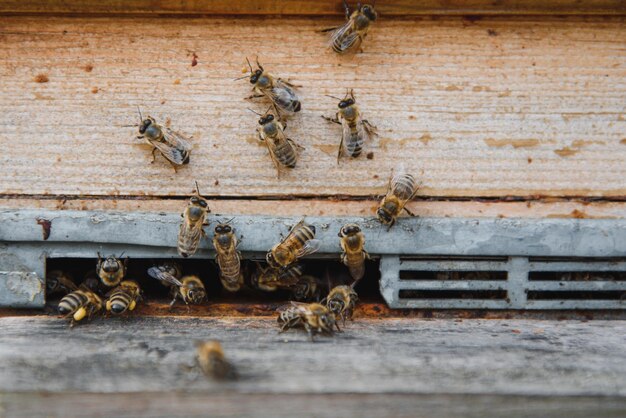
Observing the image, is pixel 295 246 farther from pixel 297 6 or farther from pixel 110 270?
pixel 297 6

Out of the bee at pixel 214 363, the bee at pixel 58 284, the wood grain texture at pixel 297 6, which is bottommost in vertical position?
the bee at pixel 214 363

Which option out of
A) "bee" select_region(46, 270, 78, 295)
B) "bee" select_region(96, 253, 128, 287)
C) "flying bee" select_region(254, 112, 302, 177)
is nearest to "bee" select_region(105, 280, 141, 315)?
"bee" select_region(96, 253, 128, 287)

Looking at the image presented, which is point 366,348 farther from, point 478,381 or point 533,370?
point 533,370

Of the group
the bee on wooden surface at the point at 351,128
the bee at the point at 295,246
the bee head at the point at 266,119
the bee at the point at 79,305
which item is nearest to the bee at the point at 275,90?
the bee head at the point at 266,119

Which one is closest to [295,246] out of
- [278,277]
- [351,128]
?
[278,277]

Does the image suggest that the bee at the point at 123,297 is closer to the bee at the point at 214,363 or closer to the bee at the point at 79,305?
the bee at the point at 79,305
